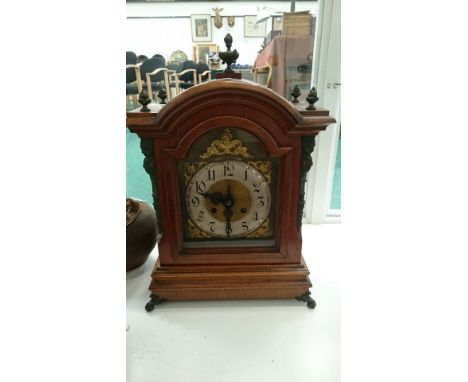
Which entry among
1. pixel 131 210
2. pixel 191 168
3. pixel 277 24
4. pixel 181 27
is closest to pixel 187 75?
pixel 181 27

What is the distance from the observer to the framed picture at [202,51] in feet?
6.29

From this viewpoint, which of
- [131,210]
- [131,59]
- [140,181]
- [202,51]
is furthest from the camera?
[131,59]

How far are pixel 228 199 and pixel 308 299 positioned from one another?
1.17 ft

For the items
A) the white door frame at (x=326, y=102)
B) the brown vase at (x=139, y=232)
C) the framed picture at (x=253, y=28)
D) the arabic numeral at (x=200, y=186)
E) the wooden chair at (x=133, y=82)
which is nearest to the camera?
the arabic numeral at (x=200, y=186)

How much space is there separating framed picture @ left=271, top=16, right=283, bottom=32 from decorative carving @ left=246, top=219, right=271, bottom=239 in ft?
2.55

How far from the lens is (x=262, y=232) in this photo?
0.84 metres

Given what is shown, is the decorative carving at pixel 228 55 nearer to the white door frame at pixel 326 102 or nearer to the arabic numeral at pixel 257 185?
the arabic numeral at pixel 257 185

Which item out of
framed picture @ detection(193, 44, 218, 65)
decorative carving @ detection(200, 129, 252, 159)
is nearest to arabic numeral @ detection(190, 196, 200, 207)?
decorative carving @ detection(200, 129, 252, 159)

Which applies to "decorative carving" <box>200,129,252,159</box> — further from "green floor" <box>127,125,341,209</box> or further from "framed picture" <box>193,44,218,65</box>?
"framed picture" <box>193,44,218,65</box>

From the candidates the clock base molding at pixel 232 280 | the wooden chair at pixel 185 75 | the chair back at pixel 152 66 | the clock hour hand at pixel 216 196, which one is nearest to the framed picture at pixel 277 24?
the clock hour hand at pixel 216 196

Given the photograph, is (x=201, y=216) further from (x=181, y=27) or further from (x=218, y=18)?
(x=181, y=27)

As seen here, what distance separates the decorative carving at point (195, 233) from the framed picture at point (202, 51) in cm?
139

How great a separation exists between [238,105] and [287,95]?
580mm

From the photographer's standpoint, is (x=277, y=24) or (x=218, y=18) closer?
(x=277, y=24)
